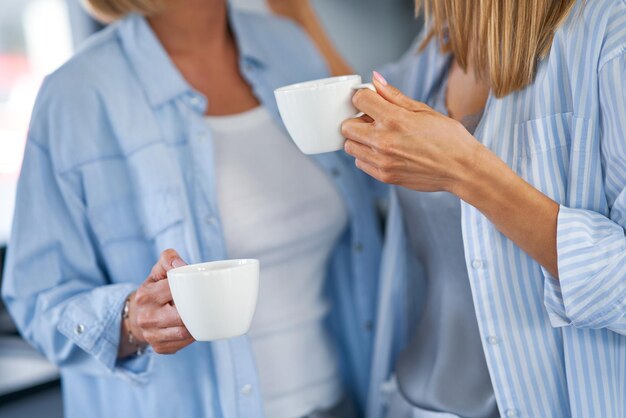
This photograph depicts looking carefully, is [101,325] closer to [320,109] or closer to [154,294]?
[154,294]

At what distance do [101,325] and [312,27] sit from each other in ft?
2.66

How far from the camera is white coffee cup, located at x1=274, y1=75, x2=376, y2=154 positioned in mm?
843

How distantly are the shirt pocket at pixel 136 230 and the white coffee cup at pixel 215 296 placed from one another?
278mm

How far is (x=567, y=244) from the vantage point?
0.84 m

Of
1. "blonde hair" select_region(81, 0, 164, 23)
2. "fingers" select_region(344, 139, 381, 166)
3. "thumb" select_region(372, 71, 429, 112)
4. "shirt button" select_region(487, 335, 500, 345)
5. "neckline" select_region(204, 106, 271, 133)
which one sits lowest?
"shirt button" select_region(487, 335, 500, 345)

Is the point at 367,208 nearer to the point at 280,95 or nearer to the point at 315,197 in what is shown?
the point at 315,197

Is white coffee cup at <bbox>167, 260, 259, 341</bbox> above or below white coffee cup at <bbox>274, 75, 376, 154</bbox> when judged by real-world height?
below

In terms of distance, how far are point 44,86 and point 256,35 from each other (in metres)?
0.39

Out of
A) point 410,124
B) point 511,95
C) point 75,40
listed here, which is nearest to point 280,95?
point 410,124

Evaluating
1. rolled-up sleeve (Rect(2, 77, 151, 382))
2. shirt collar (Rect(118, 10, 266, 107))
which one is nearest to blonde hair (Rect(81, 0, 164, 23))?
shirt collar (Rect(118, 10, 266, 107))

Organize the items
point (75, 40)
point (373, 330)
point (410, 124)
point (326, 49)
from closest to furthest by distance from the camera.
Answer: point (410, 124) → point (373, 330) → point (326, 49) → point (75, 40)

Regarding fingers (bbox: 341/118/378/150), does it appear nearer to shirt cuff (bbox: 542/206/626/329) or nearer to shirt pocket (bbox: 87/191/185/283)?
shirt cuff (bbox: 542/206/626/329)

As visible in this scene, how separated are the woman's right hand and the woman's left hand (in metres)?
0.25

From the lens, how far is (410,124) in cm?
83
